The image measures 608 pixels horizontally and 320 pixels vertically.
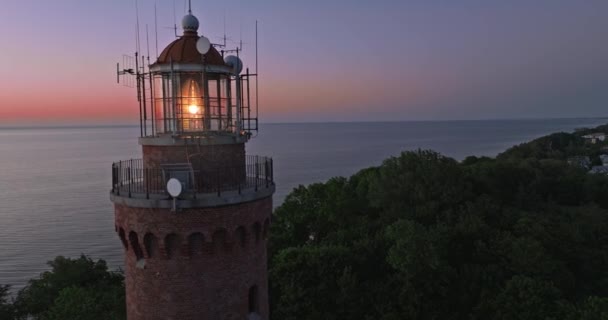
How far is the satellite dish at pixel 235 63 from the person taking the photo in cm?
1211

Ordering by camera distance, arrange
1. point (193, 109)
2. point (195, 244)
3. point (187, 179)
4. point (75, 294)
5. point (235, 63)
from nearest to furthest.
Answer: point (195, 244), point (187, 179), point (193, 109), point (235, 63), point (75, 294)

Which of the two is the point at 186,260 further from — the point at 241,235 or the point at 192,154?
the point at 192,154

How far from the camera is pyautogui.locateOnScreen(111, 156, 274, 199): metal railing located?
423 inches

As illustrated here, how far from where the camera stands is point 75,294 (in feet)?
79.9

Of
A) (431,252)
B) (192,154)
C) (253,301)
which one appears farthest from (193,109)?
(431,252)

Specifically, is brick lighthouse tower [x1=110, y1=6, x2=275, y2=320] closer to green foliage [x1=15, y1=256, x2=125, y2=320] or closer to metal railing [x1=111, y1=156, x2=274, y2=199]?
metal railing [x1=111, y1=156, x2=274, y2=199]

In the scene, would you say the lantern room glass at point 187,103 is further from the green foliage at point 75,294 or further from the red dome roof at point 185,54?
the green foliage at point 75,294

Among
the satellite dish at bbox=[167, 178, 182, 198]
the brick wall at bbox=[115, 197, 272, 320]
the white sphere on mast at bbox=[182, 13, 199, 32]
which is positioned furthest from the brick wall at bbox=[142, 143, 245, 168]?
the white sphere on mast at bbox=[182, 13, 199, 32]

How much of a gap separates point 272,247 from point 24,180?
68.7 metres

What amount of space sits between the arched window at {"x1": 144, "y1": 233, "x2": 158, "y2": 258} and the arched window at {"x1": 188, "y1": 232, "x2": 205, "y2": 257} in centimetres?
82

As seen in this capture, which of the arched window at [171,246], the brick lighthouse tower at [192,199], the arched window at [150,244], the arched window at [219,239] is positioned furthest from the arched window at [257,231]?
the arched window at [150,244]

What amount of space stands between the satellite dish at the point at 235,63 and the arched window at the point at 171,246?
4.65 meters

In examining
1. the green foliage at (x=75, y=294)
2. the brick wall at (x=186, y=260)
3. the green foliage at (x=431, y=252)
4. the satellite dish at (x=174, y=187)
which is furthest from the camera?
the green foliage at (x=431, y=252)

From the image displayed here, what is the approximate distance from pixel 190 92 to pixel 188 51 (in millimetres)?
1004
